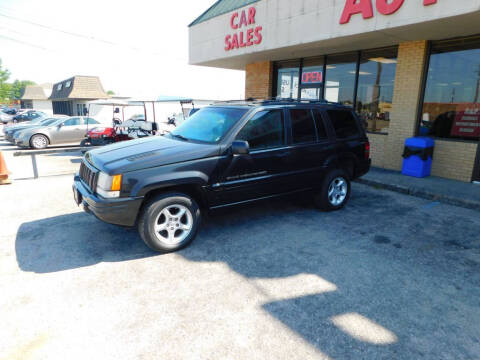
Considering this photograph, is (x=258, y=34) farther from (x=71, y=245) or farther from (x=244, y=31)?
(x=71, y=245)

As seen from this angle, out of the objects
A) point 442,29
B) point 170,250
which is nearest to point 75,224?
point 170,250

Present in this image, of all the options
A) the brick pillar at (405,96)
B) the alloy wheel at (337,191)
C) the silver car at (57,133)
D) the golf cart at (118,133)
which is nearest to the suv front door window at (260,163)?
the alloy wheel at (337,191)

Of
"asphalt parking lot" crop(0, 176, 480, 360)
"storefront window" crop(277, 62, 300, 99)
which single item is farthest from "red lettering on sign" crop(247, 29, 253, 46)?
"asphalt parking lot" crop(0, 176, 480, 360)

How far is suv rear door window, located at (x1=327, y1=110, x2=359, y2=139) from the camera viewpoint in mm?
5711

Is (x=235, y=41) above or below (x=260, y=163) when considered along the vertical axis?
above

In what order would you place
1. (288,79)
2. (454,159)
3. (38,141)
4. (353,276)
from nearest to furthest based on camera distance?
1. (353,276)
2. (454,159)
3. (288,79)
4. (38,141)

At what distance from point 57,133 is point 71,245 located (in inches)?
516

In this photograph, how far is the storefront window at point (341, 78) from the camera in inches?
406

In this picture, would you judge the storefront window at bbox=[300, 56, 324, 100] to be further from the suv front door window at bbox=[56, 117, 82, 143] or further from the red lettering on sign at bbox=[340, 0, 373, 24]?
the suv front door window at bbox=[56, 117, 82, 143]

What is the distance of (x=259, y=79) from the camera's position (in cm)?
1351

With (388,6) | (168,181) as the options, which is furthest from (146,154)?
(388,6)

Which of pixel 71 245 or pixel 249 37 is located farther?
pixel 249 37

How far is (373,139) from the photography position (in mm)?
9898

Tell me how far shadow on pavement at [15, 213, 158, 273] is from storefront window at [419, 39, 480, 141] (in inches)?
320
